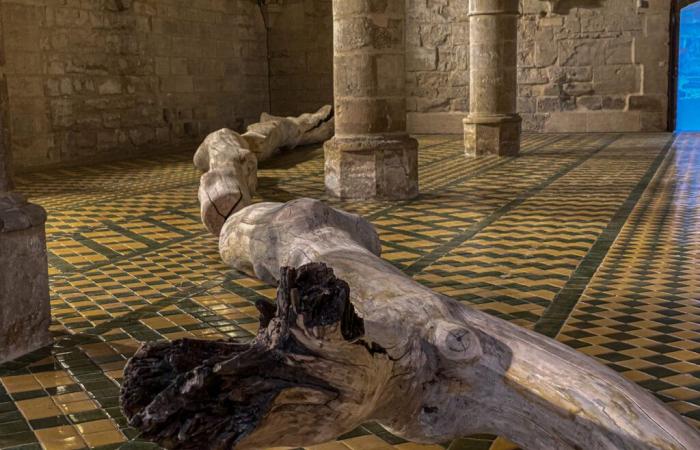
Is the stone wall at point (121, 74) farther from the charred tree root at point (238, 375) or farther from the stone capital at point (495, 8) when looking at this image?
the charred tree root at point (238, 375)

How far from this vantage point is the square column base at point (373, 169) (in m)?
8.30

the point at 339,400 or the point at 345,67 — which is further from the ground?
the point at 345,67

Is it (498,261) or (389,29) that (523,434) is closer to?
(498,261)

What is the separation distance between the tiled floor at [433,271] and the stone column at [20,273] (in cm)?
11

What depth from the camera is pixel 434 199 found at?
831 cm

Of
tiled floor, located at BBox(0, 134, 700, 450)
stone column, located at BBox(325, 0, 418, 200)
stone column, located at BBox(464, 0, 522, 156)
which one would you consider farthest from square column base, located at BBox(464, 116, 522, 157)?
stone column, located at BBox(325, 0, 418, 200)

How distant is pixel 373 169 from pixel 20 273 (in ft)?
15.7

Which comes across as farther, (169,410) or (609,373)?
(609,373)

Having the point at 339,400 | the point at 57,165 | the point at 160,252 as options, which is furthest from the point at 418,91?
the point at 339,400

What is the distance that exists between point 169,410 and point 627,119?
15.3 m

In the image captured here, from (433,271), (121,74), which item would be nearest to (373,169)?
(433,271)

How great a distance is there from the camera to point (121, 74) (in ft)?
43.2

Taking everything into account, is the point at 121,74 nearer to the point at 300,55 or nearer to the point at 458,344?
the point at 300,55

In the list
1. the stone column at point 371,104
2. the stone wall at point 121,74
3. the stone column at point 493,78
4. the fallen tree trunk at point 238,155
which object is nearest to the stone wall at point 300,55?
the stone wall at point 121,74
